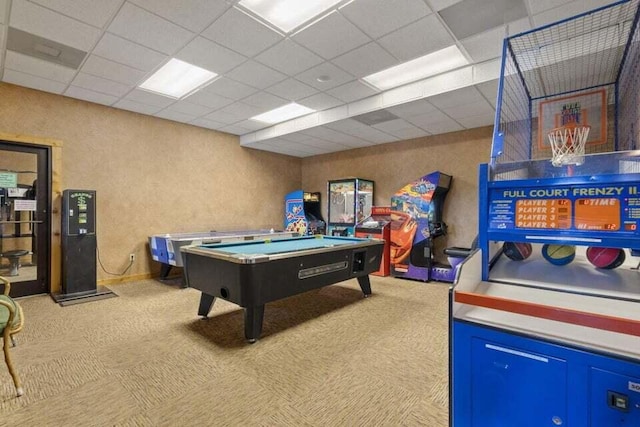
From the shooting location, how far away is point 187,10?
246cm

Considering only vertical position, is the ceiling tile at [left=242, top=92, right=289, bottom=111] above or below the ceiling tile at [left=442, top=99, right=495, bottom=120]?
above

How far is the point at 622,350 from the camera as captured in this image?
893mm

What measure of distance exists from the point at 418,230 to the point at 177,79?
4149mm

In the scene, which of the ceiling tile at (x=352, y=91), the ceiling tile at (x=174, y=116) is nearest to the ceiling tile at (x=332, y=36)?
the ceiling tile at (x=352, y=91)

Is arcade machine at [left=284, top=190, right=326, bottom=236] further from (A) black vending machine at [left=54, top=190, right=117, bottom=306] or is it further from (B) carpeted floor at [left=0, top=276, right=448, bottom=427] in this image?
(A) black vending machine at [left=54, top=190, right=117, bottom=306]

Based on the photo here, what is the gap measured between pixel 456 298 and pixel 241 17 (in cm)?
269

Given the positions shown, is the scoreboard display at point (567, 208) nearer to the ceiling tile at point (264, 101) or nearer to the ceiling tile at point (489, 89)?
the ceiling tile at point (489, 89)

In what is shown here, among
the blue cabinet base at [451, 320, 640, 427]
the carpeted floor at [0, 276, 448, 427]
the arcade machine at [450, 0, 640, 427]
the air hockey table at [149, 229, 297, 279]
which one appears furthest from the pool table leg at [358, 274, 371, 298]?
the blue cabinet base at [451, 320, 640, 427]

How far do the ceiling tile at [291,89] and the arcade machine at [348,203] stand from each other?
2343 millimetres

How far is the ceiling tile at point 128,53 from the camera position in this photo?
291cm

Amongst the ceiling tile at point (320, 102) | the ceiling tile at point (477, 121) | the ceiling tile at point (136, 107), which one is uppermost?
the ceiling tile at point (320, 102)

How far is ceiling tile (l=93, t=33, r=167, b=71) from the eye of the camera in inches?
114

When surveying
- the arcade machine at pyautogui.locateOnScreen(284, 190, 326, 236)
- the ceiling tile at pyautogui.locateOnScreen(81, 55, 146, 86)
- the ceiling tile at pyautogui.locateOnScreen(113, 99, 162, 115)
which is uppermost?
the ceiling tile at pyautogui.locateOnScreen(81, 55, 146, 86)

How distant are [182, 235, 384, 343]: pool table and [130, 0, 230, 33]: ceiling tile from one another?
2031 millimetres
